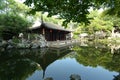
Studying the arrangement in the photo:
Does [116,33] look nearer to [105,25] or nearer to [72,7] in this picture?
[105,25]

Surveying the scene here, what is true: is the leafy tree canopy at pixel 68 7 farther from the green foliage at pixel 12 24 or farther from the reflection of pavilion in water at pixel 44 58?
the green foliage at pixel 12 24

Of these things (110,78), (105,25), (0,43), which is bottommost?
(110,78)

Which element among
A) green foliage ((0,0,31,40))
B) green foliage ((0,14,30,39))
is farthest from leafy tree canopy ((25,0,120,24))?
green foliage ((0,14,30,39))

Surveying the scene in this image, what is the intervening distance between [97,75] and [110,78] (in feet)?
3.43

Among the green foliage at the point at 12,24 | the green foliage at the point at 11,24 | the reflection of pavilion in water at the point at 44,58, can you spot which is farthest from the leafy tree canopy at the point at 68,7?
the green foliage at the point at 12,24

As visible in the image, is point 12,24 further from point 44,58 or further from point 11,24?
point 44,58

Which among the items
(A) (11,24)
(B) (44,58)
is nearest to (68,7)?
(B) (44,58)

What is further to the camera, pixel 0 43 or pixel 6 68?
pixel 0 43

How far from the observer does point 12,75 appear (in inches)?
503

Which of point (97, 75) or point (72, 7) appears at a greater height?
point (72, 7)

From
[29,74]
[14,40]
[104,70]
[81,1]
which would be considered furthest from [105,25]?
[81,1]

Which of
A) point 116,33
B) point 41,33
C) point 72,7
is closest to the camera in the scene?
point 72,7

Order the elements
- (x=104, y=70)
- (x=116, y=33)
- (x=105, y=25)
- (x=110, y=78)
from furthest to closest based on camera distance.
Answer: (x=116, y=33), (x=105, y=25), (x=104, y=70), (x=110, y=78)

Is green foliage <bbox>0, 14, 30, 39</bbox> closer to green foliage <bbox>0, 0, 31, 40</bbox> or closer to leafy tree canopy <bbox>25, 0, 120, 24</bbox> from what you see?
green foliage <bbox>0, 0, 31, 40</bbox>
